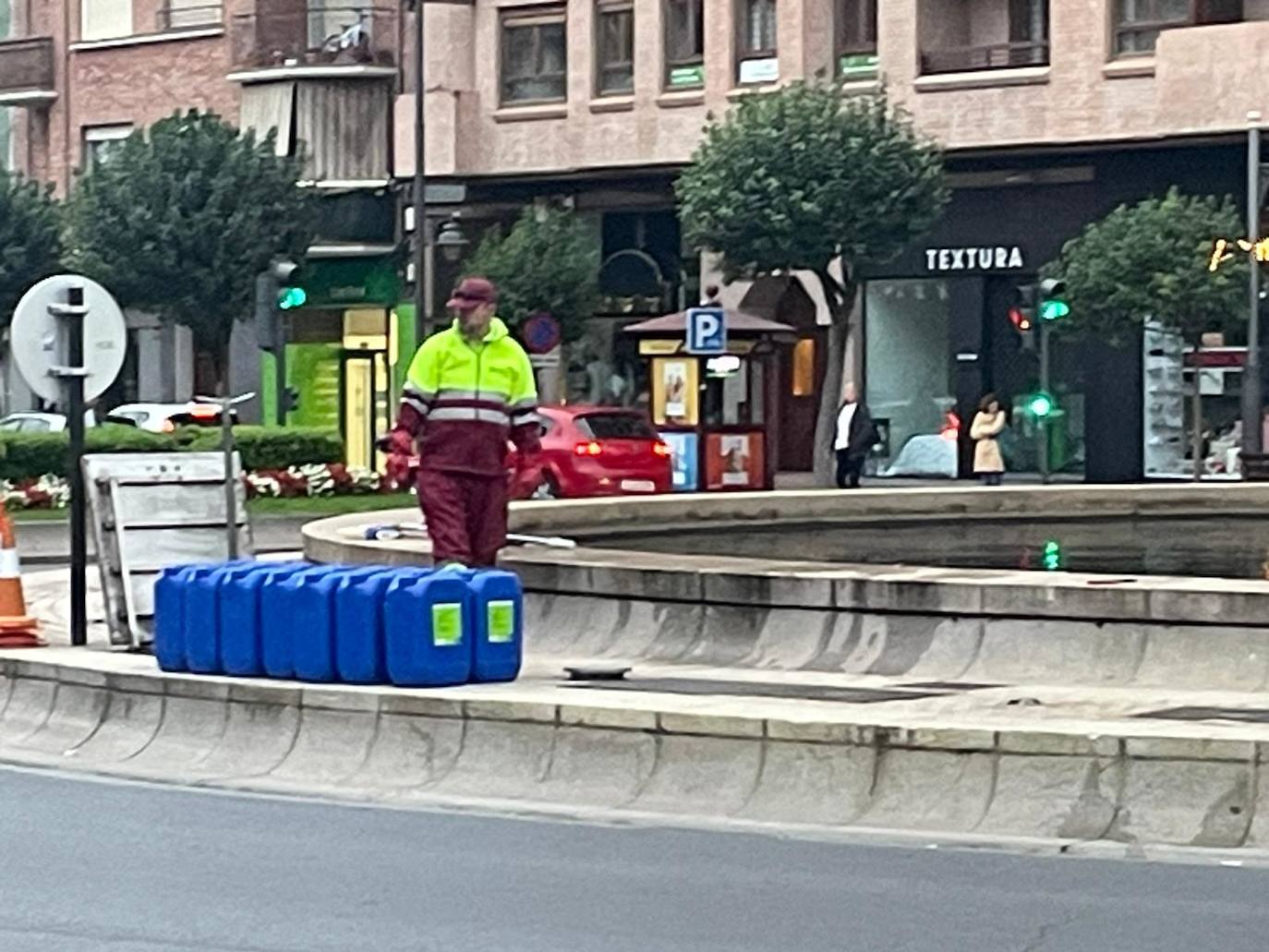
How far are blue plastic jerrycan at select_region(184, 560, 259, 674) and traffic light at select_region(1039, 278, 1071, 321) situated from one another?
3128 cm

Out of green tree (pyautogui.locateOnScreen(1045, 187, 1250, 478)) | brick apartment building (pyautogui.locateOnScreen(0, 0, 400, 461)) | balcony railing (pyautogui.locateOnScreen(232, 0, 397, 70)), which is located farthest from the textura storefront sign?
balcony railing (pyautogui.locateOnScreen(232, 0, 397, 70))

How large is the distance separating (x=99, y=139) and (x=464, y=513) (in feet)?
157

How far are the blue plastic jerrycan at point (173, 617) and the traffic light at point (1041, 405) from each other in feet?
106

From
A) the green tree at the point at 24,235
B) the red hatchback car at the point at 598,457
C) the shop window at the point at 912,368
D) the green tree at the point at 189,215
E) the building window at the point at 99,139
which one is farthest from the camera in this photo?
the building window at the point at 99,139

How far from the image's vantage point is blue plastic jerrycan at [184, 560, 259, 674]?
14383 millimetres

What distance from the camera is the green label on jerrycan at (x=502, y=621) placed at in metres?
13.9

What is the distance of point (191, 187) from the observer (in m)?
55.2

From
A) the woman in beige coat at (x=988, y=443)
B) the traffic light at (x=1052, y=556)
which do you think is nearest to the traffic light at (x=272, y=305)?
the woman in beige coat at (x=988, y=443)

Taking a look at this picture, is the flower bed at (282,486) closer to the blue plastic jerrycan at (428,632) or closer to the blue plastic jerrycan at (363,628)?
the blue plastic jerrycan at (363,628)

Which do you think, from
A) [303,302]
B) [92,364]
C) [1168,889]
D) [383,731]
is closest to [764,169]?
[303,302]

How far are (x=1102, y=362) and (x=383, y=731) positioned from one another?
1441 inches

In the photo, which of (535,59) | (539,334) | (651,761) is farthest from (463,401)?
(535,59)

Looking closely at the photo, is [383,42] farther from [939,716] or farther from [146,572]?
[939,716]

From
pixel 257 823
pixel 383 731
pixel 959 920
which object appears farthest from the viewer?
pixel 383 731
